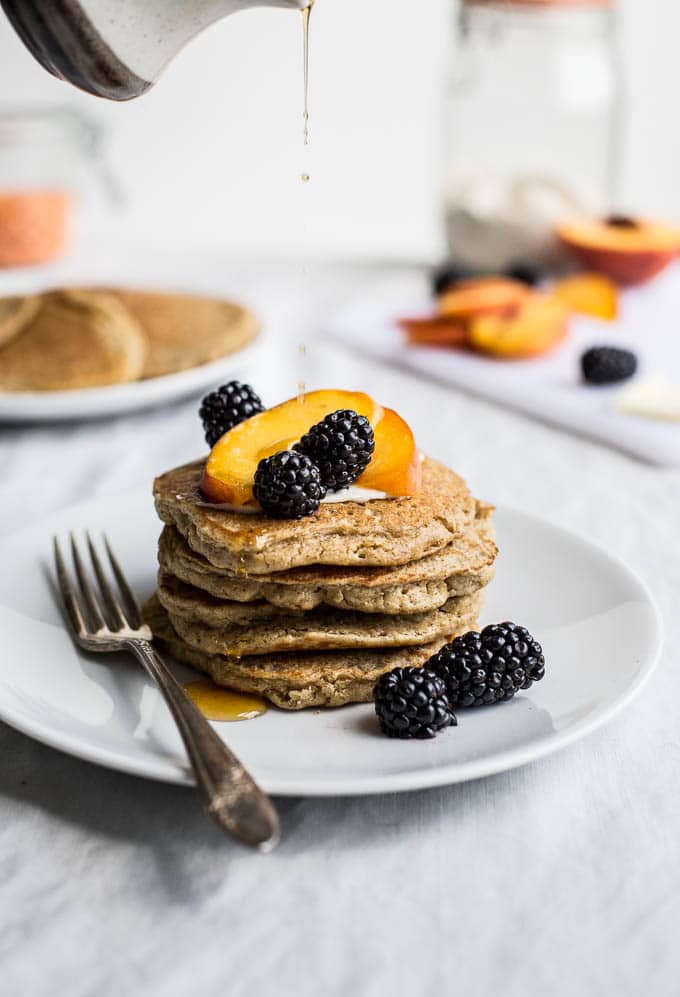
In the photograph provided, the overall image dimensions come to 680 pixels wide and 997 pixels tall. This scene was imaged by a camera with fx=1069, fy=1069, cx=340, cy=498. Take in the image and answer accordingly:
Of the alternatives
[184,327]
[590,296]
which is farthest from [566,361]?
[184,327]

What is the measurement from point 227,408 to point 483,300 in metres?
1.59

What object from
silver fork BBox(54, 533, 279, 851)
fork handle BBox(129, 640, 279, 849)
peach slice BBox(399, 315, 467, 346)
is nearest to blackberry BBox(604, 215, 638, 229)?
peach slice BBox(399, 315, 467, 346)

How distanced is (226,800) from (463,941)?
26 centimetres

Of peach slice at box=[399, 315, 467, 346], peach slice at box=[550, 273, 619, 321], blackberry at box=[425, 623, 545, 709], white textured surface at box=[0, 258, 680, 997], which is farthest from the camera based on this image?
peach slice at box=[550, 273, 619, 321]

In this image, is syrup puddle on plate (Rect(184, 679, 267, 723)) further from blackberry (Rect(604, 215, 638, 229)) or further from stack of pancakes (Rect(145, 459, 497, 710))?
blackberry (Rect(604, 215, 638, 229))

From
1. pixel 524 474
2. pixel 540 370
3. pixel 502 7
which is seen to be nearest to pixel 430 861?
pixel 524 474

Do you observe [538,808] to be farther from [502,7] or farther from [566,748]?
[502,7]

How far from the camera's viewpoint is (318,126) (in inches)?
187

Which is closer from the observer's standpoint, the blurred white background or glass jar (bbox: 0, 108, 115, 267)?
glass jar (bbox: 0, 108, 115, 267)

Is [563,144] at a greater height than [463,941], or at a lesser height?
greater

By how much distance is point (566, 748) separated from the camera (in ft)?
4.21

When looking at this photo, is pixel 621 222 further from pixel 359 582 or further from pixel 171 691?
pixel 171 691

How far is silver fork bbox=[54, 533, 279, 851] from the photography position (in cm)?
100

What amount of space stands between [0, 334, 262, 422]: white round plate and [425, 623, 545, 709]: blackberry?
1255mm
